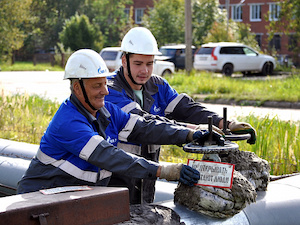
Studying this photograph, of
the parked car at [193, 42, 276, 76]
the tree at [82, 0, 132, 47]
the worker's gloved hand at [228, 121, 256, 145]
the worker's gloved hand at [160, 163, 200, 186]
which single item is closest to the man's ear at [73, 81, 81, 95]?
the worker's gloved hand at [160, 163, 200, 186]

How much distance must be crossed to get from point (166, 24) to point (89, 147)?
3490cm

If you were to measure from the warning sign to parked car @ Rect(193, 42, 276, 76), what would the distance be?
72.6 ft

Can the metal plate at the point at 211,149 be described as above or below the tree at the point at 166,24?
below

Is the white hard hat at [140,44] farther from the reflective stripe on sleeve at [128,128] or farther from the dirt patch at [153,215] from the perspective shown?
the dirt patch at [153,215]

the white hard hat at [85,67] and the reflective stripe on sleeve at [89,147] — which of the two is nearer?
the reflective stripe on sleeve at [89,147]

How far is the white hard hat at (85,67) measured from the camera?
3416 mm

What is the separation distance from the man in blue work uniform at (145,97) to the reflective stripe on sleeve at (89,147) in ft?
2.20

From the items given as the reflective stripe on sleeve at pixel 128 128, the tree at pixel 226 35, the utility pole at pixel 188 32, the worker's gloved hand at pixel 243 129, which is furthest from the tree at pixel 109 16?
the reflective stripe on sleeve at pixel 128 128

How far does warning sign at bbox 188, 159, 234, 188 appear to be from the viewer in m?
3.26

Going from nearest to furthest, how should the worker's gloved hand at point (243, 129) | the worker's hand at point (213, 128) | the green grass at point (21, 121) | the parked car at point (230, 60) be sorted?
1. the worker's hand at point (213, 128)
2. the worker's gloved hand at point (243, 129)
3. the green grass at point (21, 121)
4. the parked car at point (230, 60)

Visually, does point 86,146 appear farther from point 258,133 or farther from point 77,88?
point 258,133

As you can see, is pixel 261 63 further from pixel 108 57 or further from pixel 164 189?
pixel 164 189

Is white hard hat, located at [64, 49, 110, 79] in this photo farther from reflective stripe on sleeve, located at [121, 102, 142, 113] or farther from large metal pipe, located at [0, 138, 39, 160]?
large metal pipe, located at [0, 138, 39, 160]

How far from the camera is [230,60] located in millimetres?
25594
